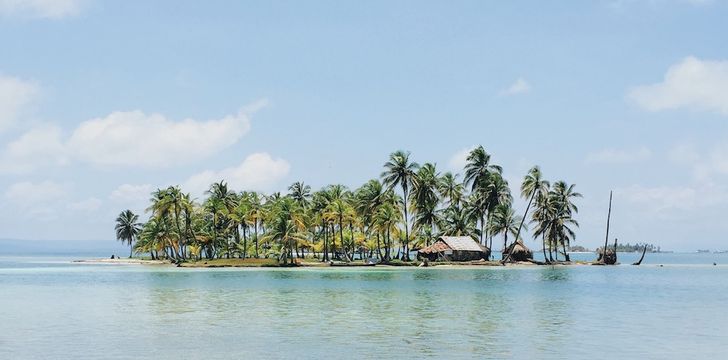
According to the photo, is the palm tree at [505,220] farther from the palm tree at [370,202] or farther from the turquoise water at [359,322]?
the turquoise water at [359,322]

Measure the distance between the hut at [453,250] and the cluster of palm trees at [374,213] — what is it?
4.10 meters

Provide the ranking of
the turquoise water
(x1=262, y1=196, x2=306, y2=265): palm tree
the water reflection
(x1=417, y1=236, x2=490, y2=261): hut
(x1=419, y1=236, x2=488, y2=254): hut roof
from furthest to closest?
(x1=419, y1=236, x2=488, y2=254): hut roof, (x1=417, y1=236, x2=490, y2=261): hut, (x1=262, y1=196, x2=306, y2=265): palm tree, the water reflection, the turquoise water

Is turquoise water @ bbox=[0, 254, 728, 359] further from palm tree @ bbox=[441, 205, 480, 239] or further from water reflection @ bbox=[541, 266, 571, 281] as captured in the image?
palm tree @ bbox=[441, 205, 480, 239]

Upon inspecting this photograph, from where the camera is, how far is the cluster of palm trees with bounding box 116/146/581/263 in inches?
4149

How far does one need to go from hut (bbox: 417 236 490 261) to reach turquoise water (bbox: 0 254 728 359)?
154 feet

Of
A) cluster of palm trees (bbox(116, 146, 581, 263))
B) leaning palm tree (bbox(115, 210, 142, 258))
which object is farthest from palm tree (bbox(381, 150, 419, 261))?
leaning palm tree (bbox(115, 210, 142, 258))

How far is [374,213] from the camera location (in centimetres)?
10494

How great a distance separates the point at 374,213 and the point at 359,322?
70330mm

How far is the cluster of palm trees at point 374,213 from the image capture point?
10538 centimetres

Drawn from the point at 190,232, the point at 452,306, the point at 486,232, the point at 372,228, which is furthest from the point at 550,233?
the point at 452,306

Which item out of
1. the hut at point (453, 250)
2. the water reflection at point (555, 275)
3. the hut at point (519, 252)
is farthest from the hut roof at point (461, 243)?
the water reflection at point (555, 275)

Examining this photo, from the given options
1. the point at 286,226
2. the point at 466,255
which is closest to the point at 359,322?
the point at 286,226

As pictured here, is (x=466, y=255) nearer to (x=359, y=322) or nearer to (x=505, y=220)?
(x=505, y=220)

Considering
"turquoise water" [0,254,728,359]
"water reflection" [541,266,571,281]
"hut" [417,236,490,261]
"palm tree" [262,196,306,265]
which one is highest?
"palm tree" [262,196,306,265]
